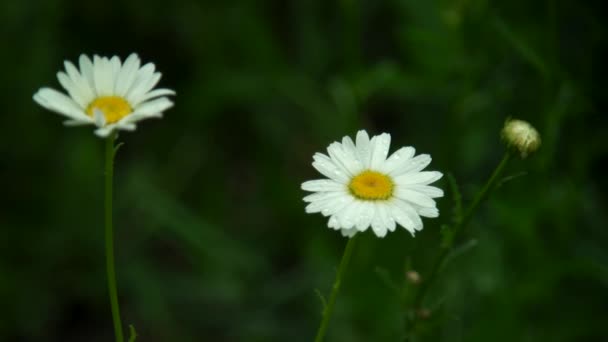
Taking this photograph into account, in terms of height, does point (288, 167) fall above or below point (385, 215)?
above

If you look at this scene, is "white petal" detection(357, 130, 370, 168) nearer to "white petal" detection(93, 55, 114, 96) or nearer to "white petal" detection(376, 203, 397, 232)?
"white petal" detection(376, 203, 397, 232)

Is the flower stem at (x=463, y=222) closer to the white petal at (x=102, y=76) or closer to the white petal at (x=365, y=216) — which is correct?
the white petal at (x=365, y=216)

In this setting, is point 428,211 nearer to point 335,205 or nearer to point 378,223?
point 378,223

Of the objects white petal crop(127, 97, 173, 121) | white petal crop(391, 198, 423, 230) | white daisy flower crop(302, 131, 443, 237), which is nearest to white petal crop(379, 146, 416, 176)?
white daisy flower crop(302, 131, 443, 237)

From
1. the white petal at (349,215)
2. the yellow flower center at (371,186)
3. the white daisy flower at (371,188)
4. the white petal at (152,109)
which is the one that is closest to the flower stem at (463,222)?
the white daisy flower at (371,188)

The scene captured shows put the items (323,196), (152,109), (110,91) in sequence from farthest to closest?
(110,91) → (323,196) → (152,109)

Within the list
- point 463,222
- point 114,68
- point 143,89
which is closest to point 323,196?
point 463,222

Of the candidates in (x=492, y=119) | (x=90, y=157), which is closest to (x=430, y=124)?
(x=492, y=119)
